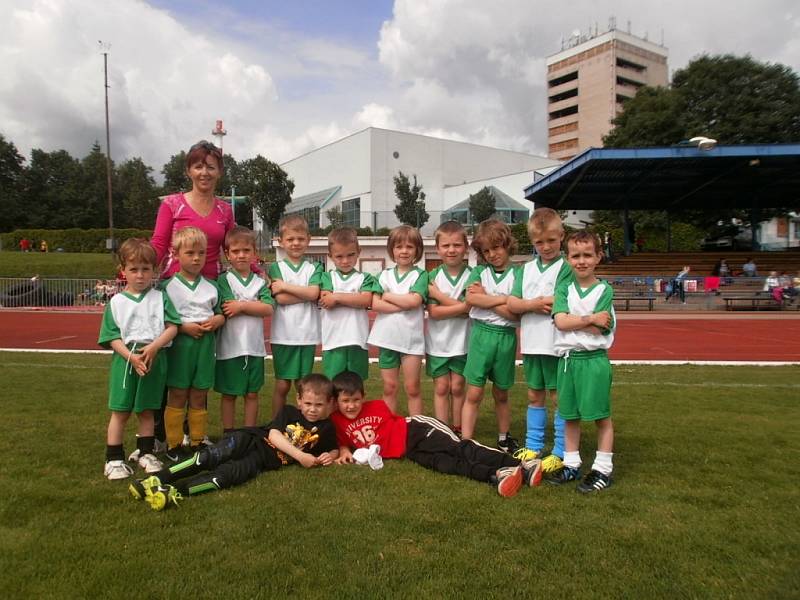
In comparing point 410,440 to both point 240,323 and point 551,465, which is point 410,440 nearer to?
point 551,465

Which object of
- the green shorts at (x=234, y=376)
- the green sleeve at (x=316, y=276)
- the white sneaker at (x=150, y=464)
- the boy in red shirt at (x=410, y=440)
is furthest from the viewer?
the green sleeve at (x=316, y=276)

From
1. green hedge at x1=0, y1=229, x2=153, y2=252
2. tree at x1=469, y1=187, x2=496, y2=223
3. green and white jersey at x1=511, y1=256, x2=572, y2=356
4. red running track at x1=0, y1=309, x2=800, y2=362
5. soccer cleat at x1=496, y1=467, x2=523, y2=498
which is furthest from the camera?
tree at x1=469, y1=187, x2=496, y2=223

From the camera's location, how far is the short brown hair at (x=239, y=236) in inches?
166

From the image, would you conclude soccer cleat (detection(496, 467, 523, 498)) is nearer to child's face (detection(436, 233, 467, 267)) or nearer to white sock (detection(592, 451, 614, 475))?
white sock (detection(592, 451, 614, 475))

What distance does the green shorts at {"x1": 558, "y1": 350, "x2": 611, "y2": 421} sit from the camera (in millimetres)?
3656

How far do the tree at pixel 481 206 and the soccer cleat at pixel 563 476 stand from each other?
135ft

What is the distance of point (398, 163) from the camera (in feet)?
184

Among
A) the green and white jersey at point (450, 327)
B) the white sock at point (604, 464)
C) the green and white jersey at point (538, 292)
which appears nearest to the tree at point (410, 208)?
the green and white jersey at point (450, 327)

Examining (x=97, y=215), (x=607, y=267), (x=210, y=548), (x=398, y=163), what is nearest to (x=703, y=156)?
(x=607, y=267)

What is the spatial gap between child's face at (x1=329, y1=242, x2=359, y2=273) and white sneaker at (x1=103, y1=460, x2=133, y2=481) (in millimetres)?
2052

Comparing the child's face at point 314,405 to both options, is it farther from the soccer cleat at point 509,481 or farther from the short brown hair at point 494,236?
the short brown hair at point 494,236

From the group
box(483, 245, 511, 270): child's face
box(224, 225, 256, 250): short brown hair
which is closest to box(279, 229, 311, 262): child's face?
box(224, 225, 256, 250): short brown hair

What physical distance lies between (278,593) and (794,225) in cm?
6919

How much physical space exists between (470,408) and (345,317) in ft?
3.94
